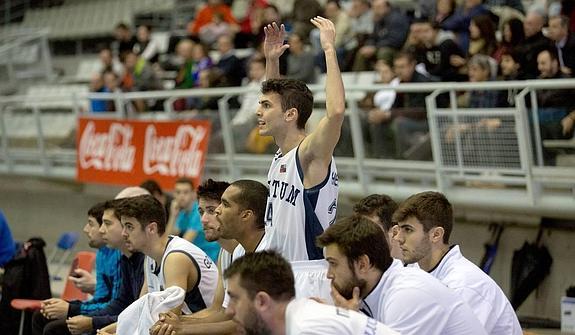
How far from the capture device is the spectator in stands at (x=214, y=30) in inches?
620

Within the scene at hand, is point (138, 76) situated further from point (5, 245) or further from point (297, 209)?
point (297, 209)

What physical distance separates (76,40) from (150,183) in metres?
12.8

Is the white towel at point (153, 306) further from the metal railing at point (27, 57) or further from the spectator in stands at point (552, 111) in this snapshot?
the metal railing at point (27, 57)

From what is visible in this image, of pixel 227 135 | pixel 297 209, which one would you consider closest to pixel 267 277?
pixel 297 209

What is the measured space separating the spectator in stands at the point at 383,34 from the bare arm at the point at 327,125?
6.79 metres

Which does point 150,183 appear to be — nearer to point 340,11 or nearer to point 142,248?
point 142,248

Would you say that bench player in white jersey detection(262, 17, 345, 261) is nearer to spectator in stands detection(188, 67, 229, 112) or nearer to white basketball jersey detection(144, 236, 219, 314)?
white basketball jersey detection(144, 236, 219, 314)

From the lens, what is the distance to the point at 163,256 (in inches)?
244

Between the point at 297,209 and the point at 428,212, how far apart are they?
61 centimetres

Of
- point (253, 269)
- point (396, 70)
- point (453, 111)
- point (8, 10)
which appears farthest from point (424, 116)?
point (8, 10)

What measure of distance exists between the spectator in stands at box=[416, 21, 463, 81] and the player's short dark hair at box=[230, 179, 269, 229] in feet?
16.4

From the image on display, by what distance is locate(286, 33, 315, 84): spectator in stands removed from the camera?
12.5 m

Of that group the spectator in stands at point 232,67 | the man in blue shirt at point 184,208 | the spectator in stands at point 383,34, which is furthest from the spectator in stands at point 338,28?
the man in blue shirt at point 184,208

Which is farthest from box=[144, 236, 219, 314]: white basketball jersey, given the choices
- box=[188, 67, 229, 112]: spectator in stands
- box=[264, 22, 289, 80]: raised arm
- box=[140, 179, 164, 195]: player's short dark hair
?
box=[188, 67, 229, 112]: spectator in stands
